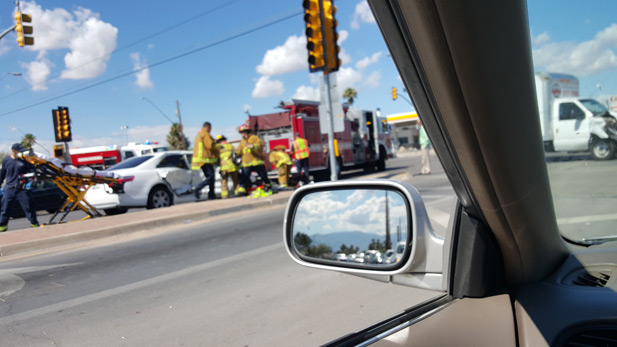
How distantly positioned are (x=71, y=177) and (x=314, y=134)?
28.3 ft

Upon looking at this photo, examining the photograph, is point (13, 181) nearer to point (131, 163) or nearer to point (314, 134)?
point (131, 163)

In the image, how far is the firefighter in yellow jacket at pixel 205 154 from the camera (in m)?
12.0

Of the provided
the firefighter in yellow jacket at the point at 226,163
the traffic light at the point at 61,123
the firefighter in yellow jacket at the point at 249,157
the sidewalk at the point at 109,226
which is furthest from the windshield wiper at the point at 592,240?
the traffic light at the point at 61,123

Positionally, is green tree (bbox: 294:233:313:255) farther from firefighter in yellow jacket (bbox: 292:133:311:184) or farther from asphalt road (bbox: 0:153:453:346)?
firefighter in yellow jacket (bbox: 292:133:311:184)

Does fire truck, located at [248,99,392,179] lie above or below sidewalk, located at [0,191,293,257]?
above

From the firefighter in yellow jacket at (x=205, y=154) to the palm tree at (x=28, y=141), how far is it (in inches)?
146

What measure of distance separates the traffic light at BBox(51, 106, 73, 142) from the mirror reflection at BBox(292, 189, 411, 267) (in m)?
16.7

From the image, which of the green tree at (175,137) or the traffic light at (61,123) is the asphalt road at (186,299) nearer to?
the traffic light at (61,123)

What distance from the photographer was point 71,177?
9633 millimetres

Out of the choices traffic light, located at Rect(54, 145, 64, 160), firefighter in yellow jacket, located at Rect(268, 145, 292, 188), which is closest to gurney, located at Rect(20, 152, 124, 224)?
traffic light, located at Rect(54, 145, 64, 160)

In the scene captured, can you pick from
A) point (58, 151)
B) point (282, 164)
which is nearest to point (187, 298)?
point (282, 164)

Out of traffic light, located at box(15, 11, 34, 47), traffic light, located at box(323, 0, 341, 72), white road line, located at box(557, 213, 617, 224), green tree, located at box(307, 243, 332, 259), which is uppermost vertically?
traffic light, located at box(15, 11, 34, 47)

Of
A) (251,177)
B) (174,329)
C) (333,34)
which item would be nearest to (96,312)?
(174,329)

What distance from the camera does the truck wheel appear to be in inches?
55.8
